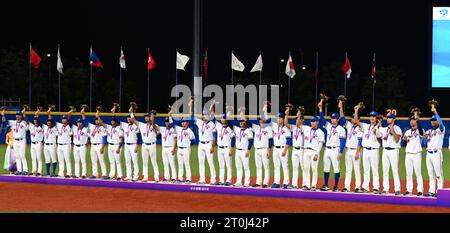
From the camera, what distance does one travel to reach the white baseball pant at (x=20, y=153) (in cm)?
2131

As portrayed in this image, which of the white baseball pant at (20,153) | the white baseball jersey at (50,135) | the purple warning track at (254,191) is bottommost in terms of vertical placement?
the purple warning track at (254,191)

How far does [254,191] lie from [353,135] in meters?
2.79

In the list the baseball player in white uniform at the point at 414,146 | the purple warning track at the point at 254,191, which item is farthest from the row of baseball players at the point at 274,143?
the purple warning track at the point at 254,191

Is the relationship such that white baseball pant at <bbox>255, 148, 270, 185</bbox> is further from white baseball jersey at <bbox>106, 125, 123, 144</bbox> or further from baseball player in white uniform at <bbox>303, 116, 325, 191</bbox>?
white baseball jersey at <bbox>106, 125, 123, 144</bbox>

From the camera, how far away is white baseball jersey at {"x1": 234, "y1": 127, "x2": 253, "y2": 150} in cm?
1795

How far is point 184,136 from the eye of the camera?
1869cm

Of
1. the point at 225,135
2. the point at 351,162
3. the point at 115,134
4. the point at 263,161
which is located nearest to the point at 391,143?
the point at 351,162

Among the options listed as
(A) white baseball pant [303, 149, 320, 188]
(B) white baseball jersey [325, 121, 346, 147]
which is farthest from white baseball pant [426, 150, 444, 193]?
(A) white baseball pant [303, 149, 320, 188]

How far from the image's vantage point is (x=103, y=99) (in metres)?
71.2

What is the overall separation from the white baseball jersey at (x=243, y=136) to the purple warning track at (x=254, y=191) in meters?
1.09

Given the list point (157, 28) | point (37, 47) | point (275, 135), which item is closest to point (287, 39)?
point (157, 28)

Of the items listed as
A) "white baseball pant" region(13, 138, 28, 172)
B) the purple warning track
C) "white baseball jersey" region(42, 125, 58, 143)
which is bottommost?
the purple warning track

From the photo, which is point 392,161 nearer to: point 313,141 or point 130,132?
point 313,141

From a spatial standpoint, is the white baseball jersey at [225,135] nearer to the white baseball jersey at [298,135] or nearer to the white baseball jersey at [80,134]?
the white baseball jersey at [298,135]
